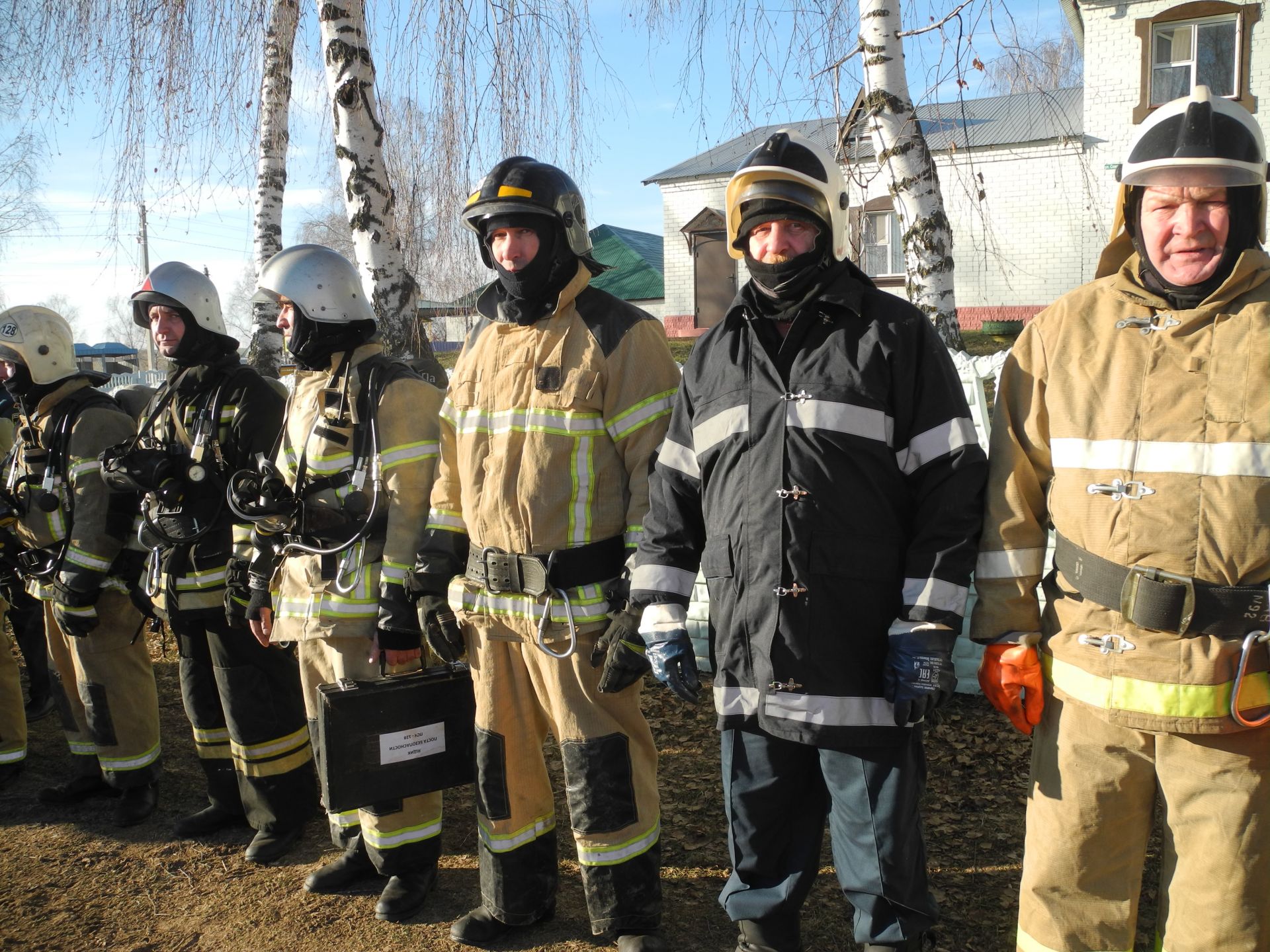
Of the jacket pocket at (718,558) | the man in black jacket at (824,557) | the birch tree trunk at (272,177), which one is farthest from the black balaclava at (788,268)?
the birch tree trunk at (272,177)

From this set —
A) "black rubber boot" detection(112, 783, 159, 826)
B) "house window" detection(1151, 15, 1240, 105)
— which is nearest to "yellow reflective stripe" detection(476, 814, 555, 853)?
"black rubber boot" detection(112, 783, 159, 826)

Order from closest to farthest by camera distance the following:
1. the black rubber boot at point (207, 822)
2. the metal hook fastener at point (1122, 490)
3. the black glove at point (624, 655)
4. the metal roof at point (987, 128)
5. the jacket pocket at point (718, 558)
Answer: the metal hook fastener at point (1122, 490)
the jacket pocket at point (718, 558)
the black glove at point (624, 655)
the black rubber boot at point (207, 822)
the metal roof at point (987, 128)

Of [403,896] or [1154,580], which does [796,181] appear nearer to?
[1154,580]

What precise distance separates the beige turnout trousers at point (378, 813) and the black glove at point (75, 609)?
1.48m

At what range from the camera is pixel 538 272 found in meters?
3.43

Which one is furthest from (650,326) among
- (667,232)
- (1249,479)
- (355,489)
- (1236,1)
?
A: (667,232)

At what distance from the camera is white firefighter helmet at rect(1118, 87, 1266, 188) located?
7.85 ft

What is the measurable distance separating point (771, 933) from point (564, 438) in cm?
162

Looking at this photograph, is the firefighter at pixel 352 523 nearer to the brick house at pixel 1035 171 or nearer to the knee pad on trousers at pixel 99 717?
the knee pad on trousers at pixel 99 717

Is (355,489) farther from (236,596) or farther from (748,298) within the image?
(748,298)

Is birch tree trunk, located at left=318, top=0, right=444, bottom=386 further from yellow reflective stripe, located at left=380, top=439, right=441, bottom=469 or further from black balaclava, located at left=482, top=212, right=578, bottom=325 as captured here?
black balaclava, located at left=482, top=212, right=578, bottom=325

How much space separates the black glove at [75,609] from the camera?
471 cm

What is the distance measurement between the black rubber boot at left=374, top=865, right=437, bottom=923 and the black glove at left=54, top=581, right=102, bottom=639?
208 centimetres

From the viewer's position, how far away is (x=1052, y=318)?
8.63 feet
